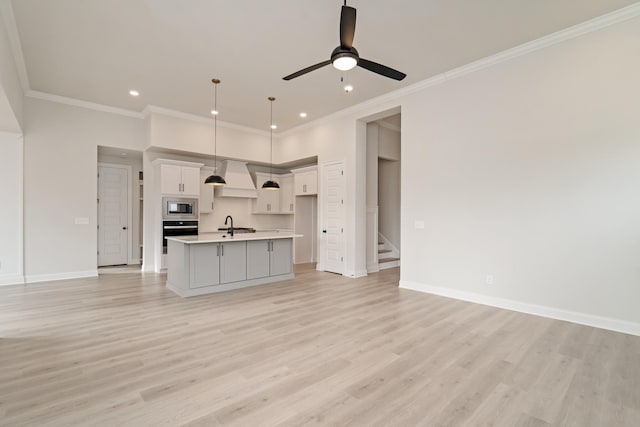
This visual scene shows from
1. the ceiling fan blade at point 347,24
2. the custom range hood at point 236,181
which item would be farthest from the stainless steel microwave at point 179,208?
the ceiling fan blade at point 347,24

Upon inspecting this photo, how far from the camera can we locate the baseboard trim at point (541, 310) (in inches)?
130

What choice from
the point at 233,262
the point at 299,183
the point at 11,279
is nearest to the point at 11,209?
the point at 11,279

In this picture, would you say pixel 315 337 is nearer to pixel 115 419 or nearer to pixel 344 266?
pixel 115 419

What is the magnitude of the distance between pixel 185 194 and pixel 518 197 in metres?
6.38

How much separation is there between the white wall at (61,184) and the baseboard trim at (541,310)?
6572 mm

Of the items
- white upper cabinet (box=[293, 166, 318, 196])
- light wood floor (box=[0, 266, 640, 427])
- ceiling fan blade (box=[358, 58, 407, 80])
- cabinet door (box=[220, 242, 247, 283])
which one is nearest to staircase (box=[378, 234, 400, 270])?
white upper cabinet (box=[293, 166, 318, 196])

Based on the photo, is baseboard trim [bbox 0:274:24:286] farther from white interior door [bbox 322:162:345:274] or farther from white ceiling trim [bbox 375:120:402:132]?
white ceiling trim [bbox 375:120:402:132]

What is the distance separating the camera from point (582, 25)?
11.5 ft

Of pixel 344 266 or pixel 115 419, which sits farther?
pixel 344 266

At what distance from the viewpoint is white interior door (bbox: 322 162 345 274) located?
6480 millimetres

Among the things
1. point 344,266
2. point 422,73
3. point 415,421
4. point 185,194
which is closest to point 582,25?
point 422,73

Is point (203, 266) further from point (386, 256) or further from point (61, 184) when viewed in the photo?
point (386, 256)

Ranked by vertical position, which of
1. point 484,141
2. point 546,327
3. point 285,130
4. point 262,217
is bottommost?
point 546,327

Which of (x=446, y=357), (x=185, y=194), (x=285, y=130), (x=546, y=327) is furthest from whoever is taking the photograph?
(x=285, y=130)
